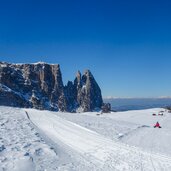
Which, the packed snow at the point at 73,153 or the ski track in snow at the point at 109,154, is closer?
the packed snow at the point at 73,153

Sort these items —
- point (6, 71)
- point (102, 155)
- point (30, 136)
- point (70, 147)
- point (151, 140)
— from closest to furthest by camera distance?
point (102, 155), point (70, 147), point (30, 136), point (151, 140), point (6, 71)

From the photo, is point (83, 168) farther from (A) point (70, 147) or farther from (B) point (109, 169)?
(A) point (70, 147)

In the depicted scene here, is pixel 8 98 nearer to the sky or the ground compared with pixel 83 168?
nearer to the sky

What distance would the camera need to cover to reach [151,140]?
2214cm

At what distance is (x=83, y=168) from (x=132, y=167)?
227 cm

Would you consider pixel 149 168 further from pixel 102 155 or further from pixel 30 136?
pixel 30 136

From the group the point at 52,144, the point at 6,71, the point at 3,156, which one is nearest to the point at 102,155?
the point at 52,144

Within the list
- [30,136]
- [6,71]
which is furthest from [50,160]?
[6,71]

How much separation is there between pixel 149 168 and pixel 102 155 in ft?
9.66

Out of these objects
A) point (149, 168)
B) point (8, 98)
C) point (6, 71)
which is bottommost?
point (149, 168)

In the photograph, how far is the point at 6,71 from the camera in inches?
7456

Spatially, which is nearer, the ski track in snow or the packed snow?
the packed snow

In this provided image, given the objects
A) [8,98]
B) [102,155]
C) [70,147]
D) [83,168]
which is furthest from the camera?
[8,98]

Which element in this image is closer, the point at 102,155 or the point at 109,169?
the point at 109,169
